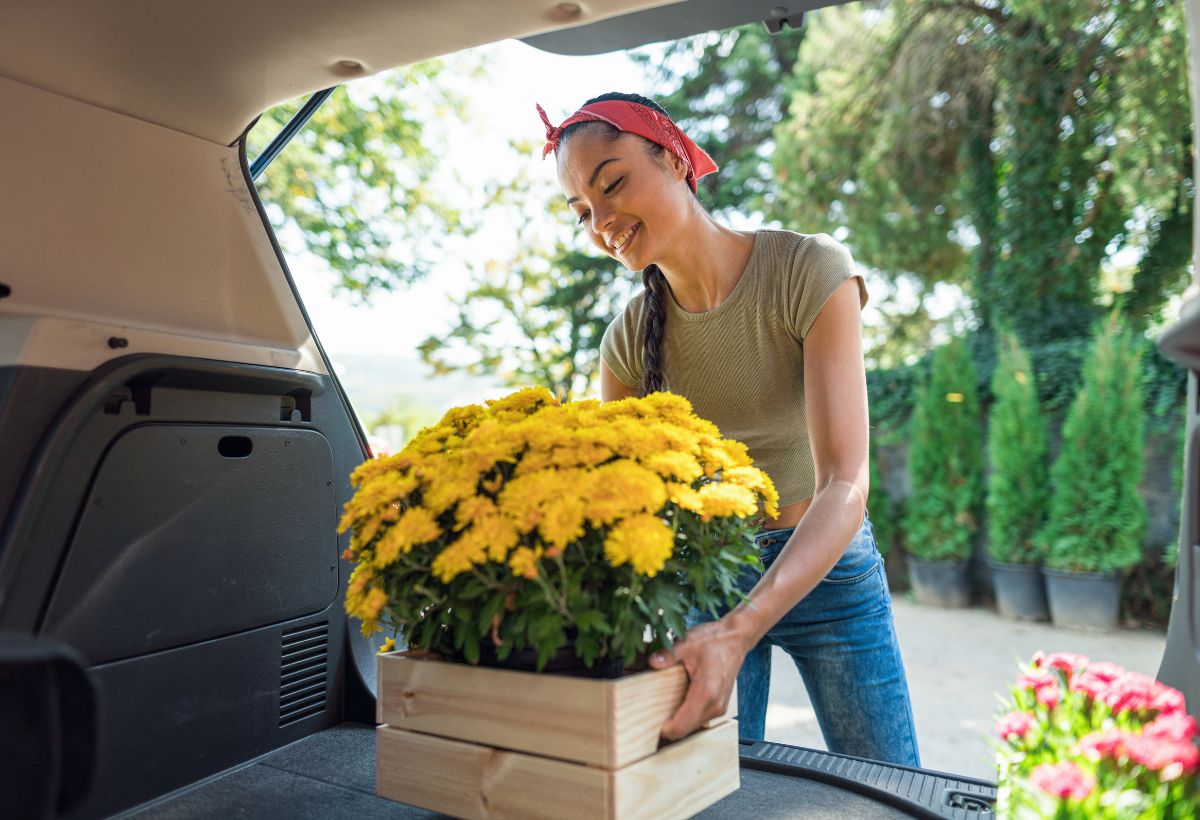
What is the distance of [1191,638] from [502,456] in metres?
0.86

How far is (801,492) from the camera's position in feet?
5.39

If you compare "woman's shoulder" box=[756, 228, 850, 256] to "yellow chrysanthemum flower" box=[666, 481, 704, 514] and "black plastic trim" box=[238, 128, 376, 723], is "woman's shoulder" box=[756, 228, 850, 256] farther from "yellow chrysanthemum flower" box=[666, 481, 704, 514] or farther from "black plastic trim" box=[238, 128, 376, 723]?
"black plastic trim" box=[238, 128, 376, 723]

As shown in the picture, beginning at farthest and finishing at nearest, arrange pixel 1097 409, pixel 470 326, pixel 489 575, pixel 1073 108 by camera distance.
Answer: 1. pixel 470 326
2. pixel 1073 108
3. pixel 1097 409
4. pixel 489 575

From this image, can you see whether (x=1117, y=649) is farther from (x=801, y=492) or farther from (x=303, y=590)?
(x=303, y=590)

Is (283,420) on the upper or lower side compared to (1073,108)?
lower

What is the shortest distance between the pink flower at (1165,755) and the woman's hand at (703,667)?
44 cm

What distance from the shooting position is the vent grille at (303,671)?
1558 millimetres

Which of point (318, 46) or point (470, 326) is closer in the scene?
point (318, 46)

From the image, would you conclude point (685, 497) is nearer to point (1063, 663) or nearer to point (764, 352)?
point (1063, 663)

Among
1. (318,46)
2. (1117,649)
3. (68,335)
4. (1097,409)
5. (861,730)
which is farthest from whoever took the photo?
(1097,409)

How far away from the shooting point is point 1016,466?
702 centimetres

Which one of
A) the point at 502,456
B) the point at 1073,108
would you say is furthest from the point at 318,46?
the point at 1073,108

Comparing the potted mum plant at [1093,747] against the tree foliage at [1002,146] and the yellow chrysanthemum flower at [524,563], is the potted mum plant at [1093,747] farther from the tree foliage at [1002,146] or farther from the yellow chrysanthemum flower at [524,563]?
the tree foliage at [1002,146]

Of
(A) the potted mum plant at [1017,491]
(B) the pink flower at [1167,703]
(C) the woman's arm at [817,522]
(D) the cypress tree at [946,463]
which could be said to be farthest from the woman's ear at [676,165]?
(D) the cypress tree at [946,463]
